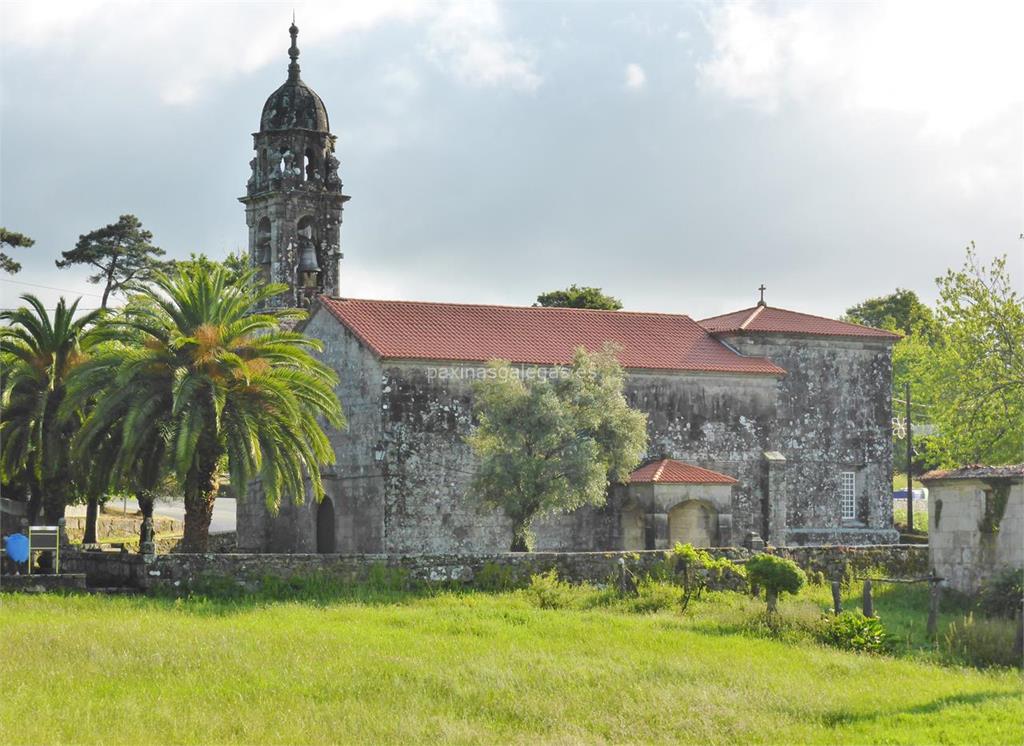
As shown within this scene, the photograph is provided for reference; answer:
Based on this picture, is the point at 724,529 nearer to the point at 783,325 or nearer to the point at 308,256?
the point at 783,325

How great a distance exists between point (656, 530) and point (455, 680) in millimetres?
20246

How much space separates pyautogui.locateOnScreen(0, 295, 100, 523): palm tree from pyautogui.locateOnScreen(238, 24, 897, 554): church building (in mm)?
7616

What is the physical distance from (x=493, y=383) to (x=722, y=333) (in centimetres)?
1125

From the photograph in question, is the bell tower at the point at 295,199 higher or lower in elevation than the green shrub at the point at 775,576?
higher

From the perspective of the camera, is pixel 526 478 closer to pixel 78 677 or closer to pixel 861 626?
pixel 861 626

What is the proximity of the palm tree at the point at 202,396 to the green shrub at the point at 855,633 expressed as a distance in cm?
1325

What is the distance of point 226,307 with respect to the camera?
35469 millimetres

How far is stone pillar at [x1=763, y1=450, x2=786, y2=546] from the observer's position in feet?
149

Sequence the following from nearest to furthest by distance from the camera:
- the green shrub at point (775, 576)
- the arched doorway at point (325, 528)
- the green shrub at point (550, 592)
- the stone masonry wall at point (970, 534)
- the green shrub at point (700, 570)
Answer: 1. the green shrub at point (775, 576)
2. the stone masonry wall at point (970, 534)
3. the green shrub at point (550, 592)
4. the green shrub at point (700, 570)
5. the arched doorway at point (325, 528)

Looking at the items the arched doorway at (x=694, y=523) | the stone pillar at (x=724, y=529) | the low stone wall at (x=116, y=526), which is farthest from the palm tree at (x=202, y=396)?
the low stone wall at (x=116, y=526)

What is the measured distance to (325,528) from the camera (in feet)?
146

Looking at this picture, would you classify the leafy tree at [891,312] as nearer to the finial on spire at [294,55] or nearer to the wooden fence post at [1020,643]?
the finial on spire at [294,55]

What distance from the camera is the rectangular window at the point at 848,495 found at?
48.7 m

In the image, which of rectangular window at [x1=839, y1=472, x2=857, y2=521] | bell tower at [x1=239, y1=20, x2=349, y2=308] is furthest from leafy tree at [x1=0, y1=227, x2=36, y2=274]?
rectangular window at [x1=839, y1=472, x2=857, y2=521]
